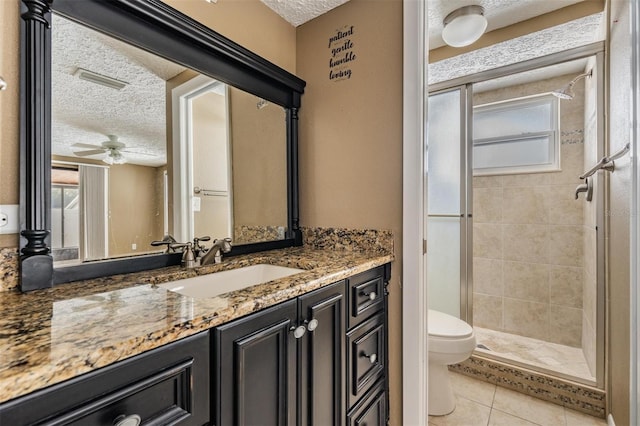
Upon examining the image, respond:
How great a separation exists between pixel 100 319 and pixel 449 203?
230 cm

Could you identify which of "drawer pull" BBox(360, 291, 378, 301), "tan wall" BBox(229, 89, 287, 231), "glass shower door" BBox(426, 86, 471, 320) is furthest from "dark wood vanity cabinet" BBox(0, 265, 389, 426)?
"glass shower door" BBox(426, 86, 471, 320)

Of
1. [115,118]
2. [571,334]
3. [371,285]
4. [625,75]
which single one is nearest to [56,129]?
[115,118]

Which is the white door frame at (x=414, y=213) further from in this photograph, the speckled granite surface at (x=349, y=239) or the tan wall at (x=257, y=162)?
the tan wall at (x=257, y=162)

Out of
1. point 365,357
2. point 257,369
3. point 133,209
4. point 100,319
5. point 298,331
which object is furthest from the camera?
point 365,357

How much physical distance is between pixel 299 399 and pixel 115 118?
3.77 feet

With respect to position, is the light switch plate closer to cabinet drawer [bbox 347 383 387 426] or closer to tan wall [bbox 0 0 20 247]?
tan wall [bbox 0 0 20 247]

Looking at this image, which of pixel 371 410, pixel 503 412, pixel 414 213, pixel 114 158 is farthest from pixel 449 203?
pixel 114 158

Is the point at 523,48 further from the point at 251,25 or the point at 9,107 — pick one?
the point at 9,107

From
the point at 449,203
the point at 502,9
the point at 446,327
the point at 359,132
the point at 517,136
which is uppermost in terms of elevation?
the point at 502,9

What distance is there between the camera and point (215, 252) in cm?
126

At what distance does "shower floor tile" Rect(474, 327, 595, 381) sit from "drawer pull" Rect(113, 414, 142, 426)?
2280mm

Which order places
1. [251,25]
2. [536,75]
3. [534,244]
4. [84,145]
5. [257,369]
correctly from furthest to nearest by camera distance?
[534,244]
[536,75]
[251,25]
[84,145]
[257,369]

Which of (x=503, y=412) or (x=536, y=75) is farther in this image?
(x=536, y=75)

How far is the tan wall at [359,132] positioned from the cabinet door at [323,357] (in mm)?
443
